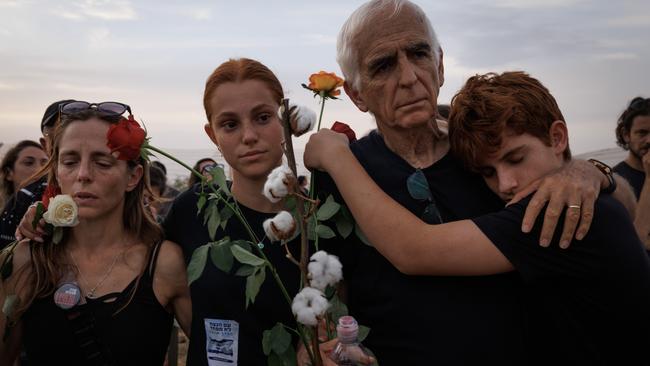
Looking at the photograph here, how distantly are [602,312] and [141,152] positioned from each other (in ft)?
4.96

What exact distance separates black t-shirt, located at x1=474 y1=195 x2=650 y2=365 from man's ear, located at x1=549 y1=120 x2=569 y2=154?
8.7 inches

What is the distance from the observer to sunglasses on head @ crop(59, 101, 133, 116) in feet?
8.04

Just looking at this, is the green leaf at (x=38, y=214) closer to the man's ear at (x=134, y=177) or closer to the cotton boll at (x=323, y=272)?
the man's ear at (x=134, y=177)

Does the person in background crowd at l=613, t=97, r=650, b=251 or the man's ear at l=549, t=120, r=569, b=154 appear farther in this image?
the person in background crowd at l=613, t=97, r=650, b=251

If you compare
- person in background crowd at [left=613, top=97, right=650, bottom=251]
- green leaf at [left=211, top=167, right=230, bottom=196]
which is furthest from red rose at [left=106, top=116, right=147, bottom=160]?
person in background crowd at [left=613, top=97, right=650, bottom=251]

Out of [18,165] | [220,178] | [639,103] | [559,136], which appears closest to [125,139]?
[220,178]

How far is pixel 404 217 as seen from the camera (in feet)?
5.74

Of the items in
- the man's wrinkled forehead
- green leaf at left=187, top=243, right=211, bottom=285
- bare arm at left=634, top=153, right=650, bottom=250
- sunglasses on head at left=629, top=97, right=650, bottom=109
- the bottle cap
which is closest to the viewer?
the bottle cap

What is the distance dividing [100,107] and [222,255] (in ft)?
4.02

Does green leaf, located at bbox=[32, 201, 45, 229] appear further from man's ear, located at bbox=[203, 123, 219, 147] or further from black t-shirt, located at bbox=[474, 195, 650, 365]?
black t-shirt, located at bbox=[474, 195, 650, 365]

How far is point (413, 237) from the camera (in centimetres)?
171

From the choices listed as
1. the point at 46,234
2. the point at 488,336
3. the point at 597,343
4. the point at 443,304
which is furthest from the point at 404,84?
the point at 46,234

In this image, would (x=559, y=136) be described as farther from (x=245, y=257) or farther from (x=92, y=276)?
(x=92, y=276)

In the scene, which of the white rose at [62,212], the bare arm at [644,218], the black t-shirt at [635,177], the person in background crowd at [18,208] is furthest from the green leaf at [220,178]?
the black t-shirt at [635,177]
